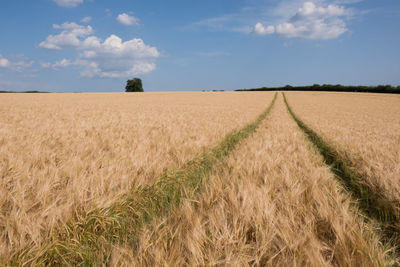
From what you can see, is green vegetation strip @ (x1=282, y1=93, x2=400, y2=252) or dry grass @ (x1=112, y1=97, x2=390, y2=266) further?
green vegetation strip @ (x1=282, y1=93, x2=400, y2=252)

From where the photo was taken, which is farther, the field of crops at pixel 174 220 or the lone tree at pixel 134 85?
the lone tree at pixel 134 85

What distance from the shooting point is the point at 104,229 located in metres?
1.35

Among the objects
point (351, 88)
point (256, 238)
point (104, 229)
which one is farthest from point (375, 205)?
point (351, 88)

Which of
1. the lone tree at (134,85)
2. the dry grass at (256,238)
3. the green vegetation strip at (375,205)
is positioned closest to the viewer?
the dry grass at (256,238)

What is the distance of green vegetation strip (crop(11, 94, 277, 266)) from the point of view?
1.03 meters

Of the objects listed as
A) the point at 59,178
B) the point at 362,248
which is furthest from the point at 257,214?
the point at 59,178

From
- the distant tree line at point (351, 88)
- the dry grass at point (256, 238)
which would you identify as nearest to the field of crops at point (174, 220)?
the dry grass at point (256, 238)

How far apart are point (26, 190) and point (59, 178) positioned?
25 centimetres

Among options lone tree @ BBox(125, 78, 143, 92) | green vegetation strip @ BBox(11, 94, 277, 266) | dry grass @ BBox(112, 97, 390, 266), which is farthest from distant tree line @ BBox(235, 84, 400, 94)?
green vegetation strip @ BBox(11, 94, 277, 266)

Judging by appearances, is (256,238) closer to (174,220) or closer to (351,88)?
(174,220)

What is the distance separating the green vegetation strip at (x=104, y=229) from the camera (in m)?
1.03

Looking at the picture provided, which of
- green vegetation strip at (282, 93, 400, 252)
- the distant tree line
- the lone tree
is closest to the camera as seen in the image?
green vegetation strip at (282, 93, 400, 252)

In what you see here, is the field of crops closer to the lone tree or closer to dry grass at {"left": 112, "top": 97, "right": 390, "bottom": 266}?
dry grass at {"left": 112, "top": 97, "right": 390, "bottom": 266}

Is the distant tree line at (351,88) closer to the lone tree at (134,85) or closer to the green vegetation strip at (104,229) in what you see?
the lone tree at (134,85)
